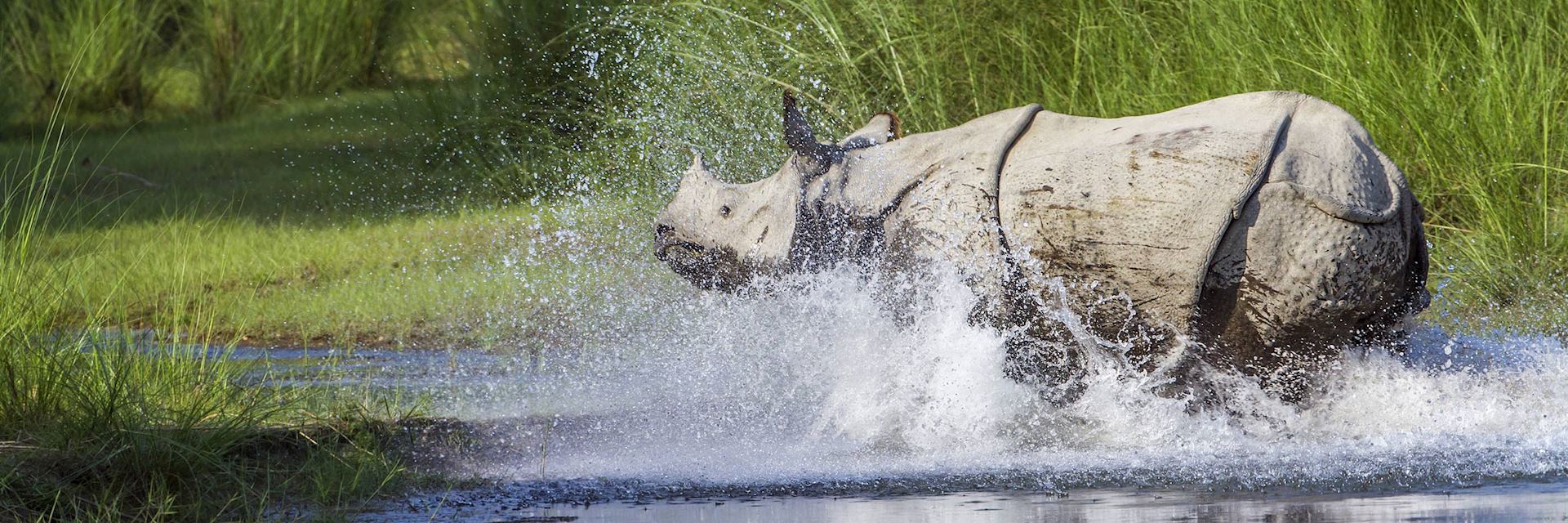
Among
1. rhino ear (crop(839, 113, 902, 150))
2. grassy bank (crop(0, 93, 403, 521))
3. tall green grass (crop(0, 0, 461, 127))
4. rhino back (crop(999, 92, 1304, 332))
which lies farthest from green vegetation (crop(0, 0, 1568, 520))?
rhino back (crop(999, 92, 1304, 332))

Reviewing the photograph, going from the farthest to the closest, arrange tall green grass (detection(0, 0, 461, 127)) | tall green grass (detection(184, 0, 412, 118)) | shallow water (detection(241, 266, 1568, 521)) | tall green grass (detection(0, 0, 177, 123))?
tall green grass (detection(184, 0, 412, 118)), tall green grass (detection(0, 0, 461, 127)), tall green grass (detection(0, 0, 177, 123)), shallow water (detection(241, 266, 1568, 521))

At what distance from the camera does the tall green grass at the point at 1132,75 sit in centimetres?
743

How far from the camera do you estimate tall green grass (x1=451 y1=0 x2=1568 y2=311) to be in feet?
24.4

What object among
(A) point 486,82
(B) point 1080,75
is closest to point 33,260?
(B) point 1080,75

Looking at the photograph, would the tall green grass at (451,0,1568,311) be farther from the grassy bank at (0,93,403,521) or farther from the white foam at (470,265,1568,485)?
the grassy bank at (0,93,403,521)

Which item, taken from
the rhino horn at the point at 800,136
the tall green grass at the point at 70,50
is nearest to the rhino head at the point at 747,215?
the rhino horn at the point at 800,136

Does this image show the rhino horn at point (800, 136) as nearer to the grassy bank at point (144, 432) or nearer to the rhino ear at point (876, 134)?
the rhino ear at point (876, 134)

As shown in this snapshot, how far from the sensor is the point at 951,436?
5.21 metres

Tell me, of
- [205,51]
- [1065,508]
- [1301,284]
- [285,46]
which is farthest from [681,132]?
[205,51]

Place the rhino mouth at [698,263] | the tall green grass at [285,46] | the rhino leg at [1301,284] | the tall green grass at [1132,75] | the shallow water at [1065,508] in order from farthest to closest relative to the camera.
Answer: the tall green grass at [285,46]
the tall green grass at [1132,75]
the rhino mouth at [698,263]
the rhino leg at [1301,284]
the shallow water at [1065,508]

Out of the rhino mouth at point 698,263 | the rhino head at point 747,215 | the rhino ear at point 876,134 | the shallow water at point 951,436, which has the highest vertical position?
the rhino ear at point 876,134

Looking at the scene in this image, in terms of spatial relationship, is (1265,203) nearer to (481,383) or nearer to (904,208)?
(904,208)

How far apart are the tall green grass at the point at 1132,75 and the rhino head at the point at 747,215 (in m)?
2.76

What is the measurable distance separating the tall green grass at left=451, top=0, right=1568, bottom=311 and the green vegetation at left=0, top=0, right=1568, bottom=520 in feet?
0.06
